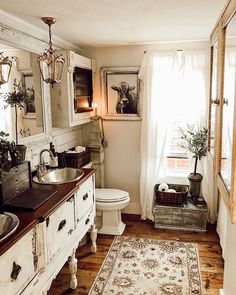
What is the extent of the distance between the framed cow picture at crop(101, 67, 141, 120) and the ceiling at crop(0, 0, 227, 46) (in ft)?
1.61

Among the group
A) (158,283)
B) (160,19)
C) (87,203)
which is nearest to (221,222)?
(158,283)

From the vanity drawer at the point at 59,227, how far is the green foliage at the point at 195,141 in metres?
1.71

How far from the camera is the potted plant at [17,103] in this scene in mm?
2053

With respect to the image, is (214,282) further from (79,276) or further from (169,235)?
(79,276)

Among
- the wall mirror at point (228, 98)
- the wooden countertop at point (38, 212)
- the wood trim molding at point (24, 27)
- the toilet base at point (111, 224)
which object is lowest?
the toilet base at point (111, 224)

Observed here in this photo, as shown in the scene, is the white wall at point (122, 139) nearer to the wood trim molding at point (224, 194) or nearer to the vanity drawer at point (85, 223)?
the vanity drawer at point (85, 223)

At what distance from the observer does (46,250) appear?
71.5 inches

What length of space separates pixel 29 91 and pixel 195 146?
1.92m

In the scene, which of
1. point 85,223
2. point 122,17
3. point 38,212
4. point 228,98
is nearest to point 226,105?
point 228,98

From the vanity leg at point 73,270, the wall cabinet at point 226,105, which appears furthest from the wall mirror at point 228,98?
the vanity leg at point 73,270

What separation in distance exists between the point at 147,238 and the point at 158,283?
0.80m

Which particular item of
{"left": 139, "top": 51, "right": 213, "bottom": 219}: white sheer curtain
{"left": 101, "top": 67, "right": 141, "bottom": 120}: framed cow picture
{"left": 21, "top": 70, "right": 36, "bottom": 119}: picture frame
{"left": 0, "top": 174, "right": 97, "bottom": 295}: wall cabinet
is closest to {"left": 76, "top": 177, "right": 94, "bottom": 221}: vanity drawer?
{"left": 0, "top": 174, "right": 97, "bottom": 295}: wall cabinet

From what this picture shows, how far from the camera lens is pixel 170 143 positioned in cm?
364

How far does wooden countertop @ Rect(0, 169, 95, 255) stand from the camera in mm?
1425
